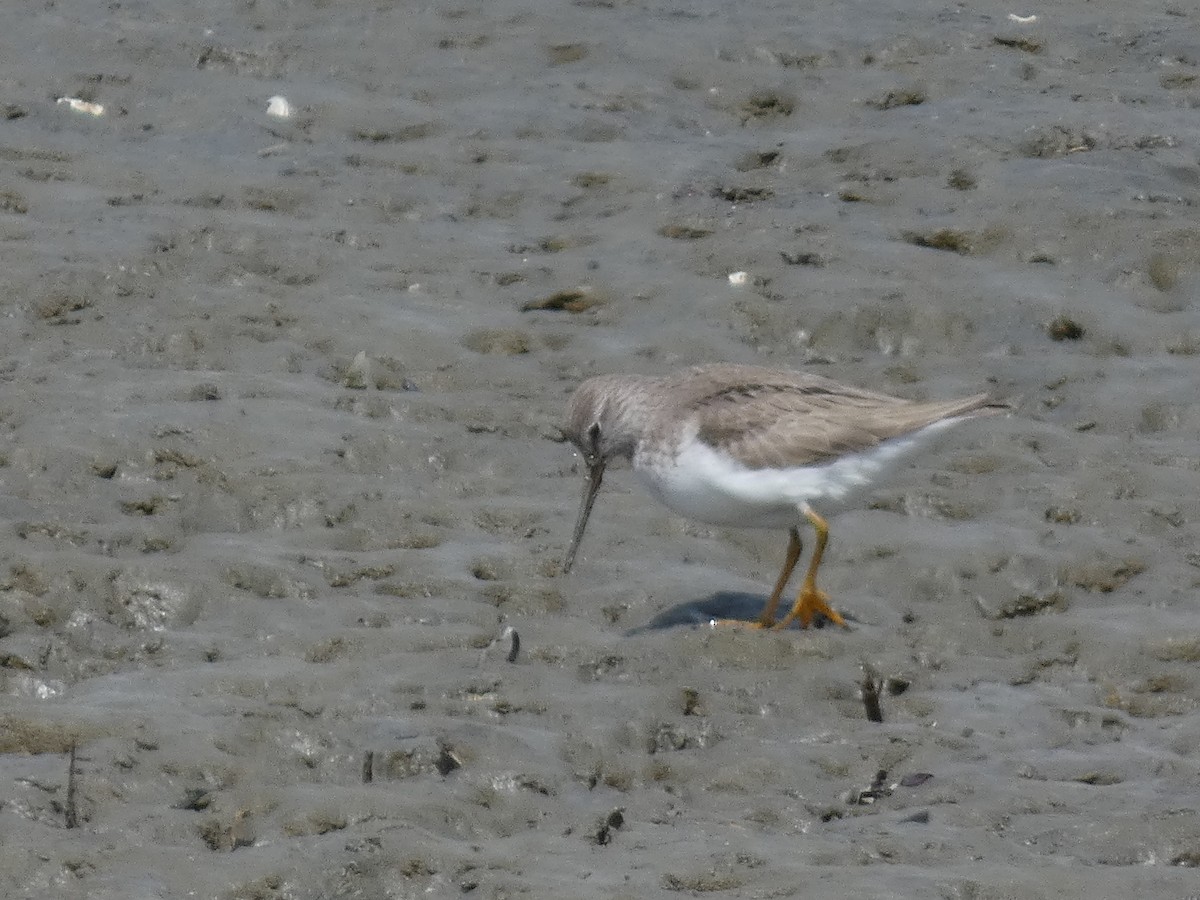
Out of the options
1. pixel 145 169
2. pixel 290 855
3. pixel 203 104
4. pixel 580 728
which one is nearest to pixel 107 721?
pixel 290 855

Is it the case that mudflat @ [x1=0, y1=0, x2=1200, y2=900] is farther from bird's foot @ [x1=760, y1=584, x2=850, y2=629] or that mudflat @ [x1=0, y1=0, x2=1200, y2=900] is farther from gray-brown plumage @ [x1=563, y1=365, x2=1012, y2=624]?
gray-brown plumage @ [x1=563, y1=365, x2=1012, y2=624]

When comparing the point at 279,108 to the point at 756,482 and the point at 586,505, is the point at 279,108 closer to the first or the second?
the point at 586,505

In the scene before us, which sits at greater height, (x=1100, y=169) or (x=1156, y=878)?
(x=1156, y=878)

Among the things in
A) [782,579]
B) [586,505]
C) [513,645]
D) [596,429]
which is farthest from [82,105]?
[513,645]

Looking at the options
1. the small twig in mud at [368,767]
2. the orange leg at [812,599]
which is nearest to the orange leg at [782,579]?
the orange leg at [812,599]

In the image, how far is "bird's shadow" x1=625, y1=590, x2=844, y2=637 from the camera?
8.56m

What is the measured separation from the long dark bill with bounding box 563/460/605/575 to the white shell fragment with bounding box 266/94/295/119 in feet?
18.8

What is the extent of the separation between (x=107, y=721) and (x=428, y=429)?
142 inches

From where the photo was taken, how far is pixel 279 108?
14.1 meters

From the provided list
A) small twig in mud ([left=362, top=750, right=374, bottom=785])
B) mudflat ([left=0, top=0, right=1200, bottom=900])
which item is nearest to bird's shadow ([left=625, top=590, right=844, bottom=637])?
mudflat ([left=0, top=0, right=1200, bottom=900])

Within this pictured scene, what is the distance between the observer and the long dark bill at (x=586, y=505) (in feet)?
29.2

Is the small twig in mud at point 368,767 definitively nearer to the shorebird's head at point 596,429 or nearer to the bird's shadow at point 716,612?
the bird's shadow at point 716,612

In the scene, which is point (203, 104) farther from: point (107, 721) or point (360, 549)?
point (107, 721)

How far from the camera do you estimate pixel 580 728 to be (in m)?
7.42
